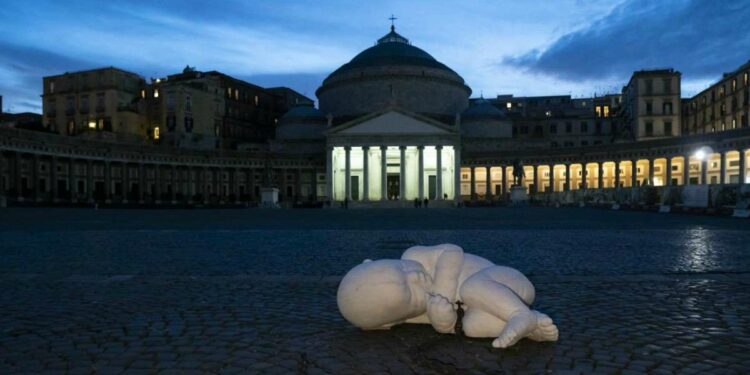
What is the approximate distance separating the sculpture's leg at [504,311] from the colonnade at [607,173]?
6671 centimetres

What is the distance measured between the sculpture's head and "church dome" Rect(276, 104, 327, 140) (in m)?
88.2

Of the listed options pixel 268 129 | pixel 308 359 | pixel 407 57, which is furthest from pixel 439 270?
pixel 268 129

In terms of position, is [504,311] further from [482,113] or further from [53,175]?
[482,113]

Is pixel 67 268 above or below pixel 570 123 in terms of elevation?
below

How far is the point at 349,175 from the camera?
76.6 m

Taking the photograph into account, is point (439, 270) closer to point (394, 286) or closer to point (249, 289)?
point (394, 286)

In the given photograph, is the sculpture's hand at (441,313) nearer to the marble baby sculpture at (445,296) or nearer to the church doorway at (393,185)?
the marble baby sculpture at (445,296)

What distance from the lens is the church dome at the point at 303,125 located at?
92.9m

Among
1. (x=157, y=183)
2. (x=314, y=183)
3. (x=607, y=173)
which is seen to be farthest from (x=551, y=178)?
(x=157, y=183)

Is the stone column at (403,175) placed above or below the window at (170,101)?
below

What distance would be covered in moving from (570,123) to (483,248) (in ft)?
319

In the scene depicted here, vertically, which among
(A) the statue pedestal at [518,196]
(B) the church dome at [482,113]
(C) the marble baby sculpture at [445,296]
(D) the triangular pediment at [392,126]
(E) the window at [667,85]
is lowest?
(A) the statue pedestal at [518,196]

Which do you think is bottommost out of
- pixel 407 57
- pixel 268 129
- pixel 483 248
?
pixel 483 248

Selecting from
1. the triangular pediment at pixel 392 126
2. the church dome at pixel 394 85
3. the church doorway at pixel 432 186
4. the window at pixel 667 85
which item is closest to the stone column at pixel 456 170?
the triangular pediment at pixel 392 126
